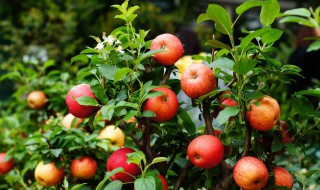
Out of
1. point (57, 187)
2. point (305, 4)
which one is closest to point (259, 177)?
point (57, 187)

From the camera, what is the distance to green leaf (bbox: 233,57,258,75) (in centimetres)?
105

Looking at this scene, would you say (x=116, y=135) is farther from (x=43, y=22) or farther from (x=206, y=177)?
(x=43, y=22)

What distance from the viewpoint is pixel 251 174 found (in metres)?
1.09

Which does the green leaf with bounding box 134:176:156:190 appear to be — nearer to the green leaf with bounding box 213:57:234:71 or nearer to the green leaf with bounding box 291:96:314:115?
the green leaf with bounding box 213:57:234:71

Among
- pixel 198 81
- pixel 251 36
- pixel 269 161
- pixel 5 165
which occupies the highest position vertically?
pixel 251 36

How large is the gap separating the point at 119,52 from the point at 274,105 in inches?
16.6

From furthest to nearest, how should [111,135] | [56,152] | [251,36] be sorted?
[111,135], [56,152], [251,36]

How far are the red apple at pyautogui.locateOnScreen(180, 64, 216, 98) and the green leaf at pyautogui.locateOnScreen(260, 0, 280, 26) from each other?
18 cm

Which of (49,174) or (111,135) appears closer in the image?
(49,174)

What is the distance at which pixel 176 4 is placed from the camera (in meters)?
8.55

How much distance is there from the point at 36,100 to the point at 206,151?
121 cm

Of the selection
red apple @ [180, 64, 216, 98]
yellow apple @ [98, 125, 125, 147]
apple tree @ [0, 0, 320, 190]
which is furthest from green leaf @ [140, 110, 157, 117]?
yellow apple @ [98, 125, 125, 147]

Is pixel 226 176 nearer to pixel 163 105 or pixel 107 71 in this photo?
pixel 163 105

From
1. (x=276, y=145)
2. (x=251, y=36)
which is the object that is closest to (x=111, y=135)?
(x=276, y=145)
